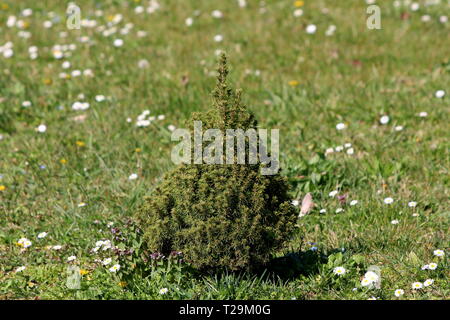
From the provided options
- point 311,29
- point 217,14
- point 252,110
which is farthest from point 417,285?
point 217,14

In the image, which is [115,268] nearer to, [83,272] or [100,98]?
[83,272]

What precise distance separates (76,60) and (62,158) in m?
2.16

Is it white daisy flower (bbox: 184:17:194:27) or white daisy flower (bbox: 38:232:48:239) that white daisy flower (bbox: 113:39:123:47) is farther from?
white daisy flower (bbox: 38:232:48:239)

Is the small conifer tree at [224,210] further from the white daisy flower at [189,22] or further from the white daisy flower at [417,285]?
the white daisy flower at [189,22]

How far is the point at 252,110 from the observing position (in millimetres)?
6176

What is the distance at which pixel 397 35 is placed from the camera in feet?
24.7

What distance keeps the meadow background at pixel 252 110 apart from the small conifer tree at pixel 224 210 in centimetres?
20

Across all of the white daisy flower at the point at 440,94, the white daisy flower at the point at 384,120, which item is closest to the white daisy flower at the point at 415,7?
the white daisy flower at the point at 440,94

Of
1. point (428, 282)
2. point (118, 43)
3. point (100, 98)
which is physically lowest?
point (428, 282)

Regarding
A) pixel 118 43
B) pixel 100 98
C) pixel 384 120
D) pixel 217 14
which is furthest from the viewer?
pixel 217 14

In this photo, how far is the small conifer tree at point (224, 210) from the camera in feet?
11.3

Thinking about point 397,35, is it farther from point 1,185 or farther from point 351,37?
point 1,185

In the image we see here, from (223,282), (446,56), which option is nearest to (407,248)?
(223,282)

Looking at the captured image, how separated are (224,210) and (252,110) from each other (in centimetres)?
284
